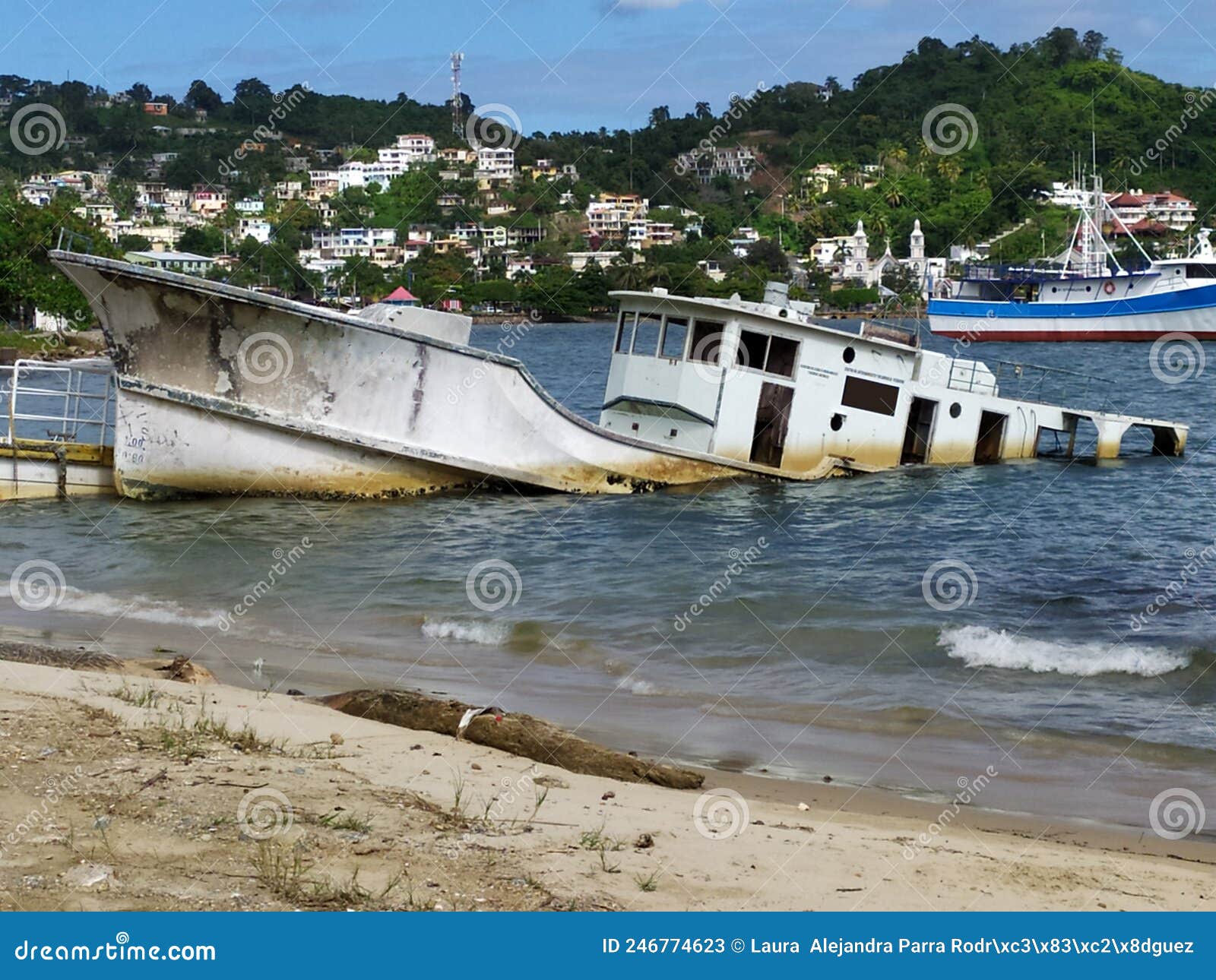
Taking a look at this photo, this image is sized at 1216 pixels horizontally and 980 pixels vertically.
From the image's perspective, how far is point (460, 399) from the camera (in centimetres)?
2058

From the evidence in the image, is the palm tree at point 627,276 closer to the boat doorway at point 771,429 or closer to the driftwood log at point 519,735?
the boat doorway at point 771,429

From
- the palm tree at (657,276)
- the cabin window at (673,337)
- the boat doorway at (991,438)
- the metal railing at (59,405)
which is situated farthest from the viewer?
the palm tree at (657,276)

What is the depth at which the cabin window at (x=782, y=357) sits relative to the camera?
22000 mm

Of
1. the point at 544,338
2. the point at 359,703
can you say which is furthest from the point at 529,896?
the point at 544,338

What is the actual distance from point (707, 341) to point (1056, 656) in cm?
984

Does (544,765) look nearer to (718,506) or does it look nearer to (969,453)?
(718,506)

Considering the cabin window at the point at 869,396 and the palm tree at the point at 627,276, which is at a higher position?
the palm tree at the point at 627,276

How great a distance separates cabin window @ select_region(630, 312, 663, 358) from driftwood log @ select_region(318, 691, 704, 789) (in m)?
Result: 13.1

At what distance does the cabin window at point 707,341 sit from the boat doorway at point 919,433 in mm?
4139

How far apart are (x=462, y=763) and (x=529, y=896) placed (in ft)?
8.18

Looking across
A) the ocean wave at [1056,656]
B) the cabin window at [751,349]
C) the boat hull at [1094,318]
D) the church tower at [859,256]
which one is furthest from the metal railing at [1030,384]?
the church tower at [859,256]

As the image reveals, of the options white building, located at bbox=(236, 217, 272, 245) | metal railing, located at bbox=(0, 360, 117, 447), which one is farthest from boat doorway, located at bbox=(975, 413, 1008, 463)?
white building, located at bbox=(236, 217, 272, 245)

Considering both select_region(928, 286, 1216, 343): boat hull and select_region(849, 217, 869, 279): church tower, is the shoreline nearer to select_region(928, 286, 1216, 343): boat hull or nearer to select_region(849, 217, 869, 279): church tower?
select_region(928, 286, 1216, 343): boat hull

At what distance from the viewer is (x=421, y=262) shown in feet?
506
